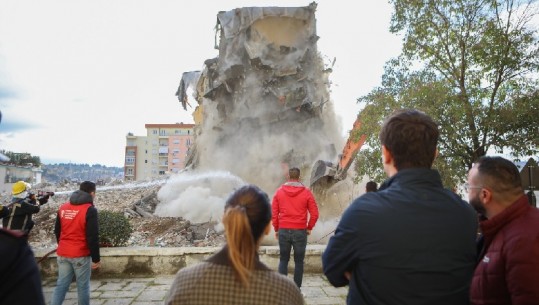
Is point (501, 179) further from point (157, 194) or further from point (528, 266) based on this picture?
point (157, 194)

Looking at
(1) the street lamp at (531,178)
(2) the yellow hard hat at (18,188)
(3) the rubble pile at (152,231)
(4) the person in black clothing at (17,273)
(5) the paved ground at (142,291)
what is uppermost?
(1) the street lamp at (531,178)

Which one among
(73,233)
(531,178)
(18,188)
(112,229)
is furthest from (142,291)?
(531,178)

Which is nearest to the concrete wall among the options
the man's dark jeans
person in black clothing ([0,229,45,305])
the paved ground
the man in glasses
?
the paved ground

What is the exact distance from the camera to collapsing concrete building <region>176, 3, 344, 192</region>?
60.9ft

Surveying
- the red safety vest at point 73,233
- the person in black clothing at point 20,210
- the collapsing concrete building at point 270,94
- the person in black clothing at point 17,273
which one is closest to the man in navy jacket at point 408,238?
the person in black clothing at point 17,273

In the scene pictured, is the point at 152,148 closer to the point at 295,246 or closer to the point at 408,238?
the point at 295,246

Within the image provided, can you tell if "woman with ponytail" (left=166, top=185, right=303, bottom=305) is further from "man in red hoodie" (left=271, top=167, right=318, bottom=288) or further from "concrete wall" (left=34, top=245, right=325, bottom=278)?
"concrete wall" (left=34, top=245, right=325, bottom=278)

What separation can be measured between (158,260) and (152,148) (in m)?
84.1

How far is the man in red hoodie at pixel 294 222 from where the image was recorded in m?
5.38

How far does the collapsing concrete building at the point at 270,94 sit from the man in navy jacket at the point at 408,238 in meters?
16.1

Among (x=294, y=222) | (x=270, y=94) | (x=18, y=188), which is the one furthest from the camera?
(x=270, y=94)

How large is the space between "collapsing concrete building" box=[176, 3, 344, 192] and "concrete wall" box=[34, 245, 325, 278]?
11425 millimetres

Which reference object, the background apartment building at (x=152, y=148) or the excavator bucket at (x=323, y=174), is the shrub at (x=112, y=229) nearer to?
the excavator bucket at (x=323, y=174)

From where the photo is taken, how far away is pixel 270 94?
62.8ft
